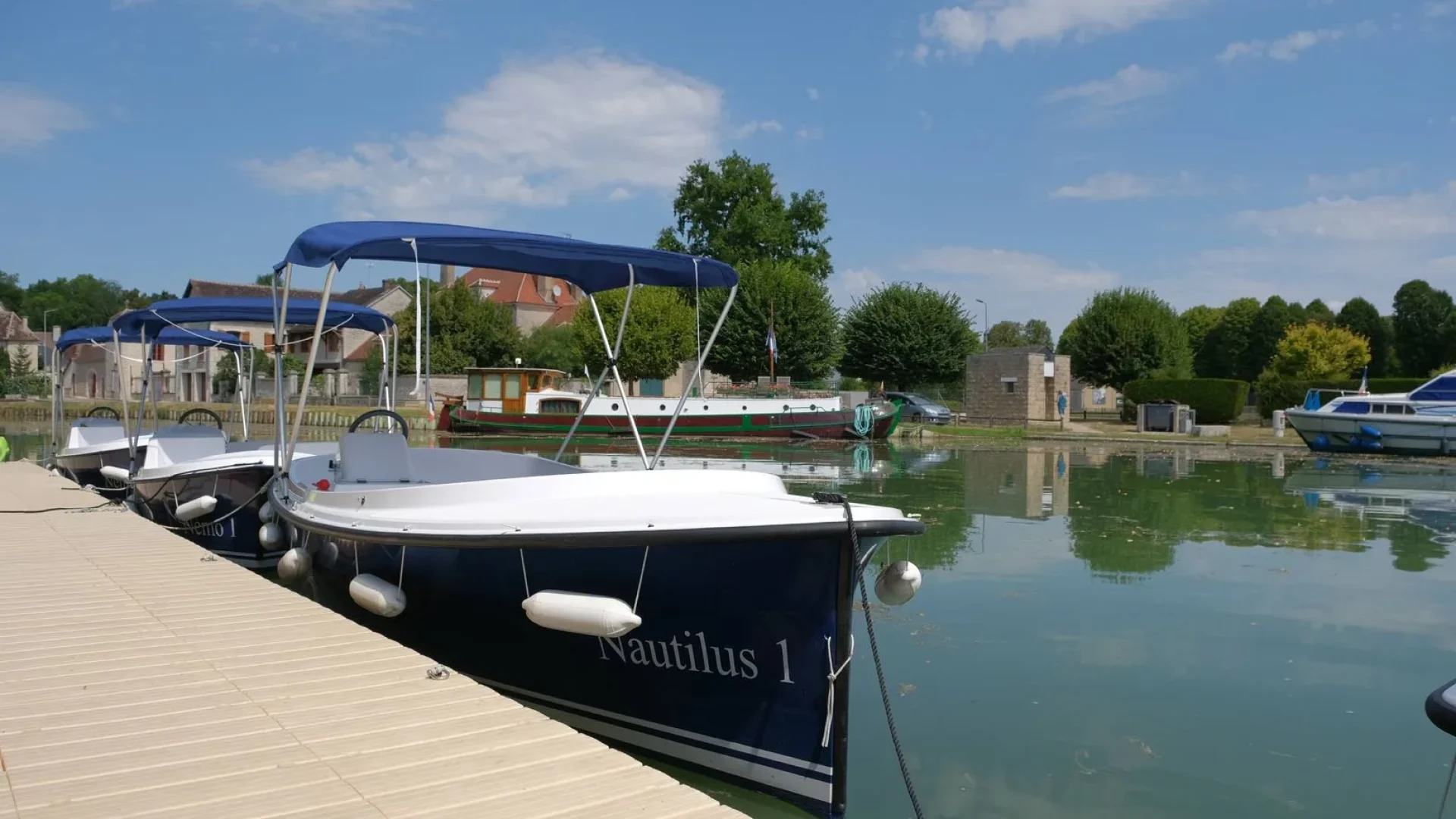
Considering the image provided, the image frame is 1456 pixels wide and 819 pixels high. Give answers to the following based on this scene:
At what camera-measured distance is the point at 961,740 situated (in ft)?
18.6

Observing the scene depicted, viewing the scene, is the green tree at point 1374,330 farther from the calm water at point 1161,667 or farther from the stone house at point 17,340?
the stone house at point 17,340

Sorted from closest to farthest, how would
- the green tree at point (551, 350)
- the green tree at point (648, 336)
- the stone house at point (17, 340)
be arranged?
the green tree at point (648, 336)
the green tree at point (551, 350)
the stone house at point (17, 340)

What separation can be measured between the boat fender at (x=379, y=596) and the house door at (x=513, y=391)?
32.2m

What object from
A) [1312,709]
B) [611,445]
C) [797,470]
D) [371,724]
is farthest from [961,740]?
[611,445]

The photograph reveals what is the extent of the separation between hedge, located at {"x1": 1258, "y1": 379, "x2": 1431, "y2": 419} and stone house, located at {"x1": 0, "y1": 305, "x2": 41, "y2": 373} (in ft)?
251

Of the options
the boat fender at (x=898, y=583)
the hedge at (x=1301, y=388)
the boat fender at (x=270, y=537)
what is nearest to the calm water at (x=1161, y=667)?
the boat fender at (x=898, y=583)

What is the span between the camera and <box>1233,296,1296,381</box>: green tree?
62531 mm

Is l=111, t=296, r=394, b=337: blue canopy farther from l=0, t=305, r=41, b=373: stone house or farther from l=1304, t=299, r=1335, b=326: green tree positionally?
l=0, t=305, r=41, b=373: stone house

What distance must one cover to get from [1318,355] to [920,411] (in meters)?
20.8

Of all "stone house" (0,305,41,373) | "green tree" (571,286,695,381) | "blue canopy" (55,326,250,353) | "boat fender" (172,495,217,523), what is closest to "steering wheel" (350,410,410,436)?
"boat fender" (172,495,217,523)

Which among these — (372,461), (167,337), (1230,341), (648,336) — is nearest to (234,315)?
(167,337)

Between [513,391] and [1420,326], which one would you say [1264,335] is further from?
[513,391]

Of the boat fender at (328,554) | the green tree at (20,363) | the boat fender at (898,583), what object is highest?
the green tree at (20,363)

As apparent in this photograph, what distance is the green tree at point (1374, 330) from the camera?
58125 mm
